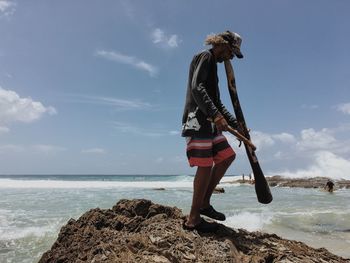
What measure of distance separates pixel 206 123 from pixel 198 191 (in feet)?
2.26

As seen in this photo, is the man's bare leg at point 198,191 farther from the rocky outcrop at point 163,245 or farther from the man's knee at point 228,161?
the man's knee at point 228,161

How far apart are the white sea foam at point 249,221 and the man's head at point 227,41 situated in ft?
24.4

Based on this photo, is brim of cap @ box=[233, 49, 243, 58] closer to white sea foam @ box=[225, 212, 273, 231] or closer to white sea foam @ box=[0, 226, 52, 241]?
white sea foam @ box=[0, 226, 52, 241]

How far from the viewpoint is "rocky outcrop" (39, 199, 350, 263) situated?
12.3ft

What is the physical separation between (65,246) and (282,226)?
814 cm

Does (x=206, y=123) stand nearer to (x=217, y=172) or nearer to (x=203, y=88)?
(x=203, y=88)

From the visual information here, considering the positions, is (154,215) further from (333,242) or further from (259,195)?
(333,242)

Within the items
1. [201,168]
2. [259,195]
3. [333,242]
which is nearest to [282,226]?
[333,242]

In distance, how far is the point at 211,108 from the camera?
13.4 feet

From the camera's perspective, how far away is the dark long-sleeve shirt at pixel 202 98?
4145 millimetres

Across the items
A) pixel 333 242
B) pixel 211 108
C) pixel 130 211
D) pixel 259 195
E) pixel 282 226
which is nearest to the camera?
pixel 211 108

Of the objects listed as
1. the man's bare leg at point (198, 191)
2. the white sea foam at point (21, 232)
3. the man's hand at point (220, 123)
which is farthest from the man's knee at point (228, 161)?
the white sea foam at point (21, 232)

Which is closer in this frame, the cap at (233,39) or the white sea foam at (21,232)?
the cap at (233,39)

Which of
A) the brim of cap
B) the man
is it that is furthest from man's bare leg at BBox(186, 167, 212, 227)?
the brim of cap
